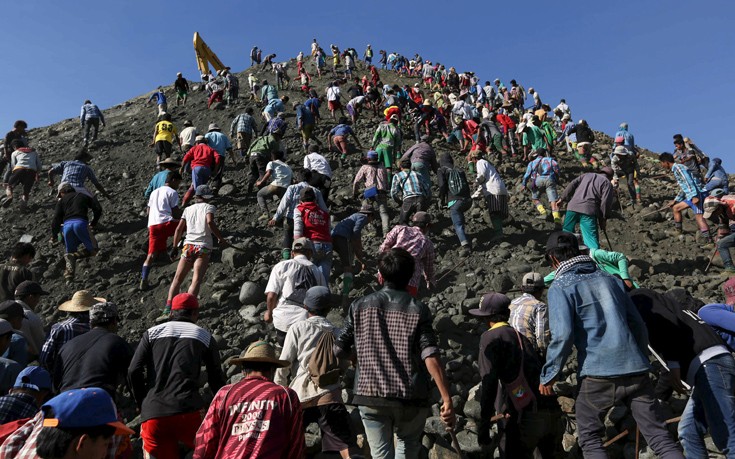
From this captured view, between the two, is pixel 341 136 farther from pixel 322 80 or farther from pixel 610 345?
pixel 322 80

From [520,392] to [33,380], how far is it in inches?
163

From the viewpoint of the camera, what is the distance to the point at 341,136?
16.9 meters

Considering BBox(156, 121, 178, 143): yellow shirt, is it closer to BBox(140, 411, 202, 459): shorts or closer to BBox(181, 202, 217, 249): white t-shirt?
BBox(181, 202, 217, 249): white t-shirt

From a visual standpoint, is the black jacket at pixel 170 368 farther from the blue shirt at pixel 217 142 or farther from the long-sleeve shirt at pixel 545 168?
the blue shirt at pixel 217 142

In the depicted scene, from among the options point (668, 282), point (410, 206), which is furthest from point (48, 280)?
point (668, 282)

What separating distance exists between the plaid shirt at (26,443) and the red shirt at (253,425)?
2.34ft

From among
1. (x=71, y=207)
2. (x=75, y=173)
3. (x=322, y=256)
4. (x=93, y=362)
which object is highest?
(x=75, y=173)

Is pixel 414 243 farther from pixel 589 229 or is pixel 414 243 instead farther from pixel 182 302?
pixel 182 302

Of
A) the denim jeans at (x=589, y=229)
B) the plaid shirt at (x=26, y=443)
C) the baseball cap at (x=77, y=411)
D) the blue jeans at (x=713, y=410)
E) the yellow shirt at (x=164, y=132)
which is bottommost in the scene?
the blue jeans at (x=713, y=410)

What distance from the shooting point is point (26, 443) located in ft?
7.49

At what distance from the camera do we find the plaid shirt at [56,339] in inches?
199

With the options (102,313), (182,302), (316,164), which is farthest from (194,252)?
(316,164)

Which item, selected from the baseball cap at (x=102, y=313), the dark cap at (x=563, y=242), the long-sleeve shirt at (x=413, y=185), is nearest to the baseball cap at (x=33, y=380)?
the baseball cap at (x=102, y=313)

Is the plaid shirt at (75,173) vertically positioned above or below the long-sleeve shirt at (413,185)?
above
